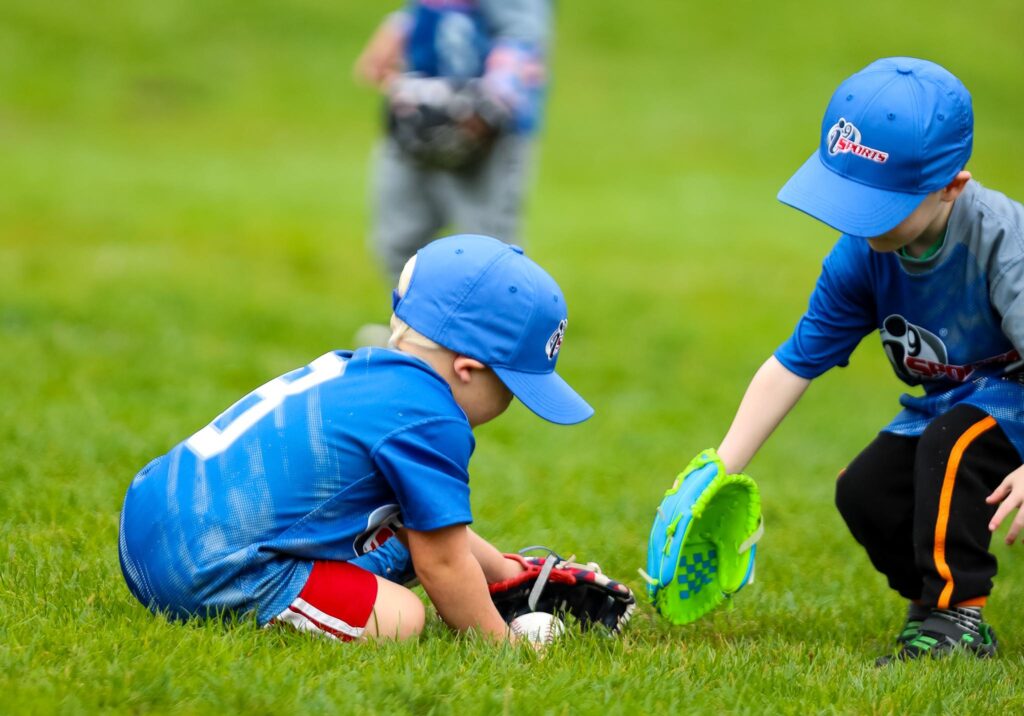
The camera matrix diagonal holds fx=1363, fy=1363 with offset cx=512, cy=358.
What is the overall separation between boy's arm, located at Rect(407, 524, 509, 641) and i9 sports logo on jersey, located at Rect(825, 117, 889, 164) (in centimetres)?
124

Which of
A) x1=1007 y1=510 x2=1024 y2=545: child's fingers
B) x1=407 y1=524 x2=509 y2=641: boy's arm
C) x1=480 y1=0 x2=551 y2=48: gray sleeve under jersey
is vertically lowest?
x1=407 y1=524 x2=509 y2=641: boy's arm

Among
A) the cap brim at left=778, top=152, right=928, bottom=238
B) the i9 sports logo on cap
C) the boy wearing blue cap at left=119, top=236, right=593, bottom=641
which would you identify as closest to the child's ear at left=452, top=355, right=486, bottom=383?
the boy wearing blue cap at left=119, top=236, right=593, bottom=641

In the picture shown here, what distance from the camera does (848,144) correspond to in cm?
317

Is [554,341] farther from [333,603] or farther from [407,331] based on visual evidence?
[333,603]

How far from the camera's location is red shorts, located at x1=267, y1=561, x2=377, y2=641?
2.99 metres

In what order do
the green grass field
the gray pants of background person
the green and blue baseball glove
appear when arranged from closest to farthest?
1. the green grass field
2. the green and blue baseball glove
3. the gray pants of background person

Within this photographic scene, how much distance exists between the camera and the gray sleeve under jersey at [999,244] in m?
3.15

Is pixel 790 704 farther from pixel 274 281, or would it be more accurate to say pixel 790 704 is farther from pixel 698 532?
pixel 274 281

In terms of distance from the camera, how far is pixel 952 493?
3.30m

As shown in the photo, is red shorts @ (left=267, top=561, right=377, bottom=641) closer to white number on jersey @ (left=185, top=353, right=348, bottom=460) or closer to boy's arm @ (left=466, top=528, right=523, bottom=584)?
white number on jersey @ (left=185, top=353, right=348, bottom=460)

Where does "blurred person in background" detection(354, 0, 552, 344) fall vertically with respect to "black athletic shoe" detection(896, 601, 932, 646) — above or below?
above

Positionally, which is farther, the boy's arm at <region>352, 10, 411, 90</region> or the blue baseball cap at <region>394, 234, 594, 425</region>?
the boy's arm at <region>352, 10, 411, 90</region>

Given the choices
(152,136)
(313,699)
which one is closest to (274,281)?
(313,699)

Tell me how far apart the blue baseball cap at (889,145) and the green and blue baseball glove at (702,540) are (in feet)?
2.18
